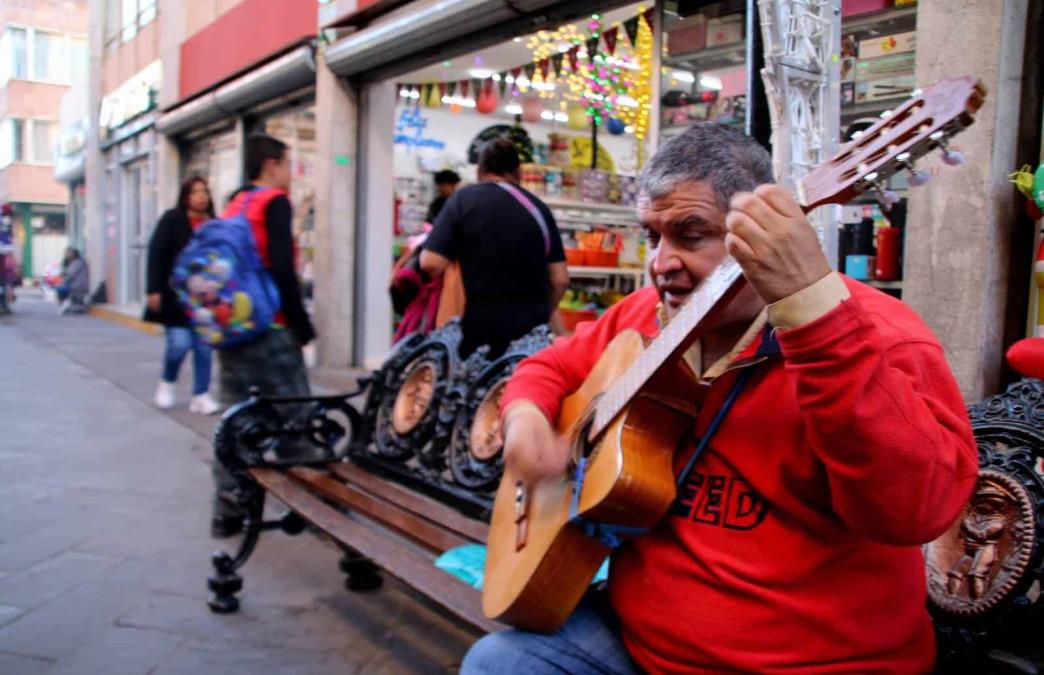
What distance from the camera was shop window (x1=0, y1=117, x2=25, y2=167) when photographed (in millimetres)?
37844

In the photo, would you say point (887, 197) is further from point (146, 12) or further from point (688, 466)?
point (146, 12)

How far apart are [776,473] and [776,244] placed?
1.44 feet

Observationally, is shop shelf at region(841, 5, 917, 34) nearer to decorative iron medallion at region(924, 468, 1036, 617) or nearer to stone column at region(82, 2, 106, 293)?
decorative iron medallion at region(924, 468, 1036, 617)

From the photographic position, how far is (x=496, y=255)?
4.09 metres

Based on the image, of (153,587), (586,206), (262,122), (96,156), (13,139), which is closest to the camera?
(153,587)

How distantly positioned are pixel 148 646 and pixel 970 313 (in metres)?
3.43

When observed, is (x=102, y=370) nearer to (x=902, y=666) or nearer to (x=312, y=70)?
(x=312, y=70)

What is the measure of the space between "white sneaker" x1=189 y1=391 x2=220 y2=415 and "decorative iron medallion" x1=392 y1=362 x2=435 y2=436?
13.2ft

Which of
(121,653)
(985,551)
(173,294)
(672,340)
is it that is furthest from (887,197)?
(173,294)

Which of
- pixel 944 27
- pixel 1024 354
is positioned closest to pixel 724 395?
pixel 1024 354

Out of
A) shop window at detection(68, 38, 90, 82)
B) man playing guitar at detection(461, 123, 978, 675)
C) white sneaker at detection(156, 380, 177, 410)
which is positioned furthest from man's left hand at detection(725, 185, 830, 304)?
shop window at detection(68, 38, 90, 82)

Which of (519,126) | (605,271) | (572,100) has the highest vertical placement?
(572,100)

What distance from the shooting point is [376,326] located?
9398 millimetres

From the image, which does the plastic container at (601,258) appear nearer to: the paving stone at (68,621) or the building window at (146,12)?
the paving stone at (68,621)
